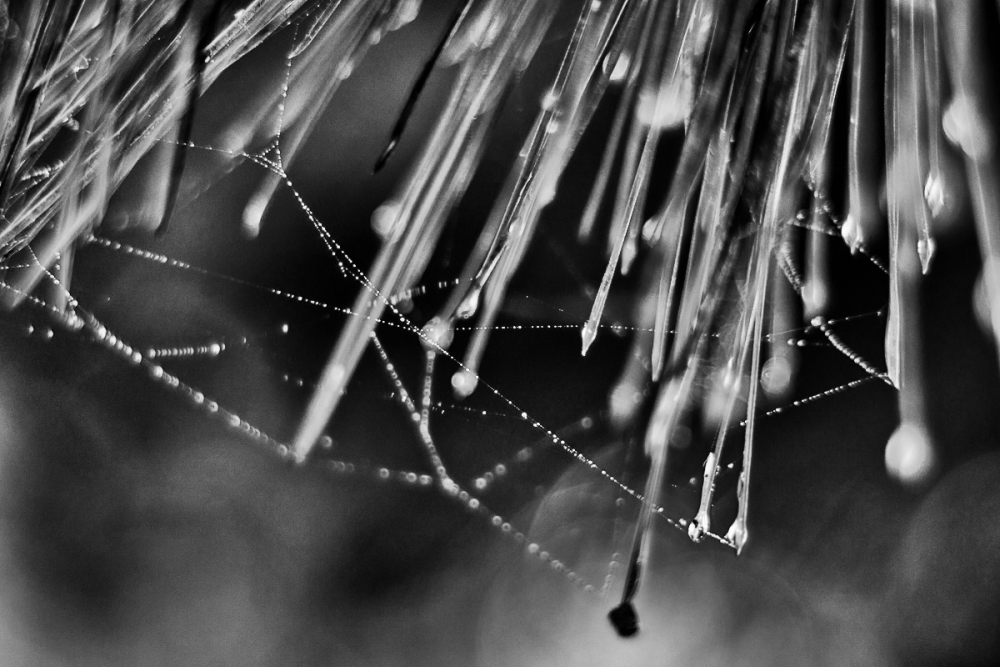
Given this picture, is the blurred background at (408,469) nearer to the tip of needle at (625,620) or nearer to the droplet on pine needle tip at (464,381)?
the droplet on pine needle tip at (464,381)

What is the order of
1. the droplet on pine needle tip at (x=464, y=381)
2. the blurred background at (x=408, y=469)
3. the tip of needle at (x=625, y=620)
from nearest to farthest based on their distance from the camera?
the tip of needle at (x=625, y=620) < the droplet on pine needle tip at (x=464, y=381) < the blurred background at (x=408, y=469)

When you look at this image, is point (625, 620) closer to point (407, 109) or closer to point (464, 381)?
point (407, 109)

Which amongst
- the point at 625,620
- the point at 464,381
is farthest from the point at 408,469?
the point at 625,620

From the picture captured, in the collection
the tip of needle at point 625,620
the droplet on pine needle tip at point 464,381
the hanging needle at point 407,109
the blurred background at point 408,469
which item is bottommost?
the blurred background at point 408,469

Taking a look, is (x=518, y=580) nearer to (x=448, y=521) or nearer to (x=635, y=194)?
(x=448, y=521)

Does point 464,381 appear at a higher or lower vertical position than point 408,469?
higher

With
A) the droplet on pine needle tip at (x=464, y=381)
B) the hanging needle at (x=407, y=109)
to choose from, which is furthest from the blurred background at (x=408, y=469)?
the hanging needle at (x=407, y=109)

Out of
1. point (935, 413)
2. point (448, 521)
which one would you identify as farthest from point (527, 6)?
point (448, 521)

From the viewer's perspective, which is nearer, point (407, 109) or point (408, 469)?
point (407, 109)
